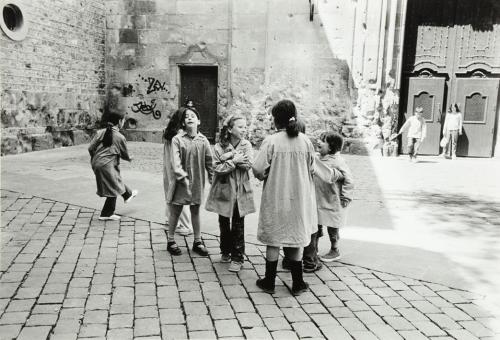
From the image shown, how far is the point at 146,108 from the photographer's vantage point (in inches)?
594

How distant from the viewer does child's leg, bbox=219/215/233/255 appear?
4574 mm

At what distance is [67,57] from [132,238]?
31.0ft

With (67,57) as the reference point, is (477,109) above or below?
below

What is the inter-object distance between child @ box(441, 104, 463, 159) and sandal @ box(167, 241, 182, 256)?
10.3 meters

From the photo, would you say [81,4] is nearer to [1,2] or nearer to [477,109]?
[1,2]

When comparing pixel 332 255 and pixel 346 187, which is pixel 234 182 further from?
pixel 332 255

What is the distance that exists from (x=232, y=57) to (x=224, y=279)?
10.9m

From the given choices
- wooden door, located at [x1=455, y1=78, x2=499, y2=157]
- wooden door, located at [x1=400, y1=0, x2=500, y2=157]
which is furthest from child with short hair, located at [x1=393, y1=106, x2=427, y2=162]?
wooden door, located at [x1=455, y1=78, x2=499, y2=157]

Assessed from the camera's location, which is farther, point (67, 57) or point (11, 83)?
point (67, 57)

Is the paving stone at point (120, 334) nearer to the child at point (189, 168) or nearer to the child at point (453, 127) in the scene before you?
the child at point (189, 168)

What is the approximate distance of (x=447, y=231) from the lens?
6.08 m

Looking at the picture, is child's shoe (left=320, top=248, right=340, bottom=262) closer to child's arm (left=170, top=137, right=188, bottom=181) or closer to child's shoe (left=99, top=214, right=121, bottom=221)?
child's arm (left=170, top=137, right=188, bottom=181)

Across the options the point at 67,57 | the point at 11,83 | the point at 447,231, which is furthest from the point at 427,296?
the point at 67,57

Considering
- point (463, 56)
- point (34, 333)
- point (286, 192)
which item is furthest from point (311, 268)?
point (463, 56)
